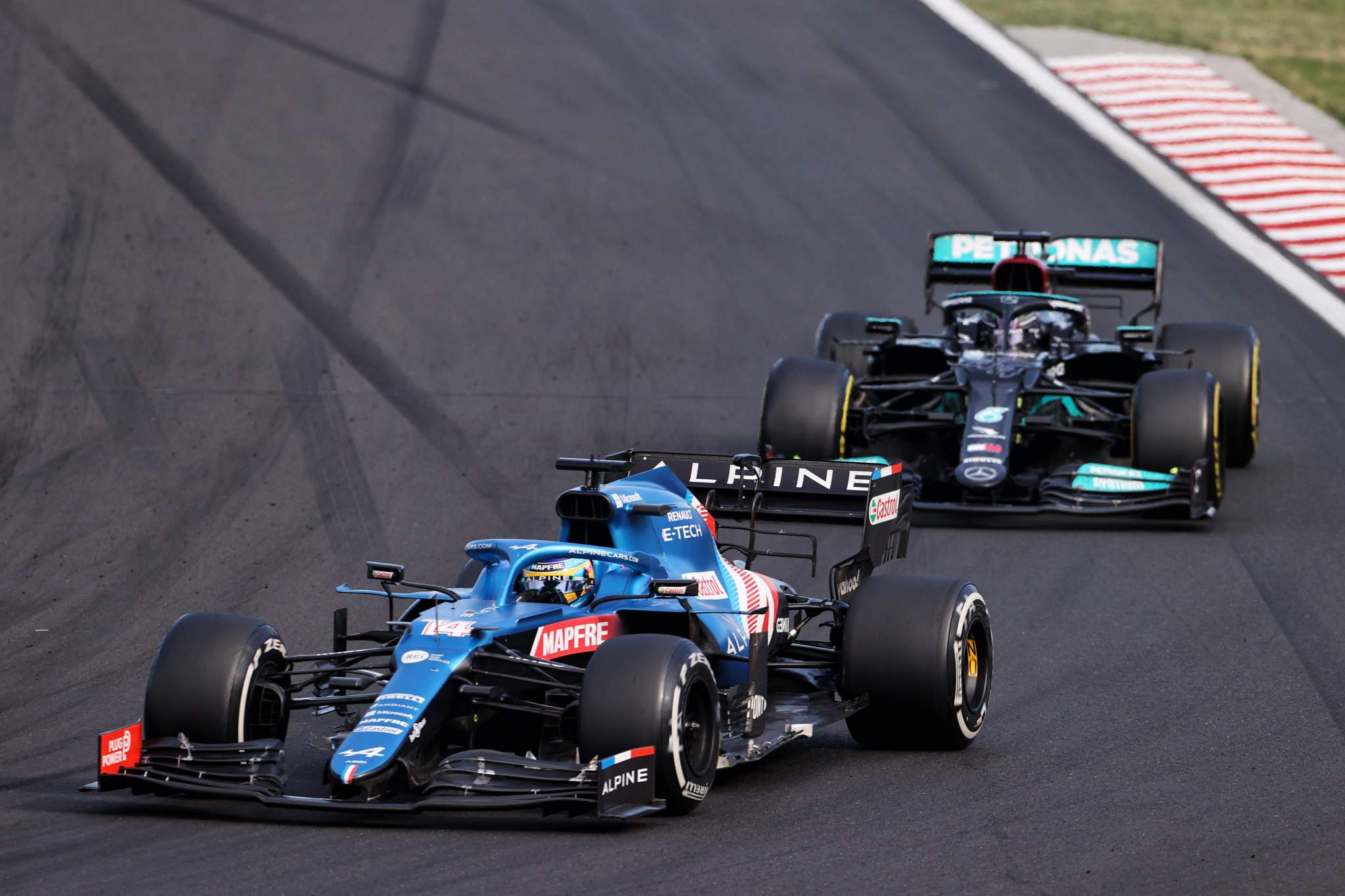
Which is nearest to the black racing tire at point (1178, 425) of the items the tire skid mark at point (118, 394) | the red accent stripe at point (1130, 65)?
the tire skid mark at point (118, 394)

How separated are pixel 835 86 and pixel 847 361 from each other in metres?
11.6

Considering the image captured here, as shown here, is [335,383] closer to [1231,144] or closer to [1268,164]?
[1268,164]

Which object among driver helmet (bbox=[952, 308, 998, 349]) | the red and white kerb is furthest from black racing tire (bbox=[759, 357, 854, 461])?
the red and white kerb

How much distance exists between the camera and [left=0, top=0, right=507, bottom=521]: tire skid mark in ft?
56.1

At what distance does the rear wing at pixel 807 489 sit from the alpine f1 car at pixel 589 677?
0.09 feet

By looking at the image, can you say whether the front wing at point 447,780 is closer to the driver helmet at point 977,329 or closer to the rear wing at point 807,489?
the rear wing at point 807,489

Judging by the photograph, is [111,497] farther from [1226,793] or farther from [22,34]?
[22,34]

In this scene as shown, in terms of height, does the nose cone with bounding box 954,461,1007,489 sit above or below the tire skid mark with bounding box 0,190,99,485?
below

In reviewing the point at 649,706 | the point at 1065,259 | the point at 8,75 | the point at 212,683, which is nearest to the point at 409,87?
the point at 8,75

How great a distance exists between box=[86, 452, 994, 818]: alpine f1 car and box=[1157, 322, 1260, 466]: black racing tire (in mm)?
8326

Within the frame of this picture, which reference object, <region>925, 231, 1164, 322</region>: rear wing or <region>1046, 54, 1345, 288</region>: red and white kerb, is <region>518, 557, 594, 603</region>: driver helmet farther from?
<region>1046, 54, 1345, 288</region>: red and white kerb

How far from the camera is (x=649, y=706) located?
7.91m

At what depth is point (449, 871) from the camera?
734cm

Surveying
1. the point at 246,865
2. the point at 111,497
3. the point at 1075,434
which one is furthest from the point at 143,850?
the point at 1075,434
